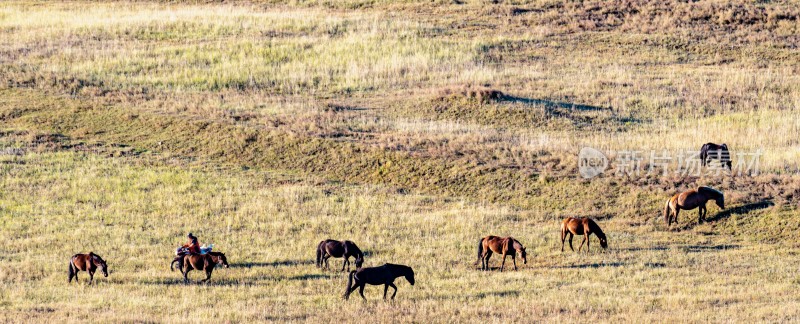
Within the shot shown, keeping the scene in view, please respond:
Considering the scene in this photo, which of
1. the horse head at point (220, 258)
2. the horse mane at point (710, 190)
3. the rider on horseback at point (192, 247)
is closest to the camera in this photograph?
the horse head at point (220, 258)

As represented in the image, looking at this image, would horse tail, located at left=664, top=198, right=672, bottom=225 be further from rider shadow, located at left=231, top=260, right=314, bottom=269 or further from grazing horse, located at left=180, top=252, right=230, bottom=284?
grazing horse, located at left=180, top=252, right=230, bottom=284

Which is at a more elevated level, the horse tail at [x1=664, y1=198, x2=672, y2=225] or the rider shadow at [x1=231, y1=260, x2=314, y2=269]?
the horse tail at [x1=664, y1=198, x2=672, y2=225]

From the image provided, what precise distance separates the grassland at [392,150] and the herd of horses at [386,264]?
0.43m

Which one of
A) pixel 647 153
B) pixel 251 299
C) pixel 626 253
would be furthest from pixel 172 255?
pixel 647 153

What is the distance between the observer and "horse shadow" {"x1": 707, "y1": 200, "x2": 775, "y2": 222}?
3328 centimetres

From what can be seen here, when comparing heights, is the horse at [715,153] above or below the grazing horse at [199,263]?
above

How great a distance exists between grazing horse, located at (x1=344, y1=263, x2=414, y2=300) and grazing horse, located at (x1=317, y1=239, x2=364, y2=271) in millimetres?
2189

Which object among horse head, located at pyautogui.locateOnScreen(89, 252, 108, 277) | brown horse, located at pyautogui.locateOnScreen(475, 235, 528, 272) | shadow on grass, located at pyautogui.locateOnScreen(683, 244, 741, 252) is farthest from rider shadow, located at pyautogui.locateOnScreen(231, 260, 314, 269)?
shadow on grass, located at pyautogui.locateOnScreen(683, 244, 741, 252)

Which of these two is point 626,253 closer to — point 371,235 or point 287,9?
point 371,235

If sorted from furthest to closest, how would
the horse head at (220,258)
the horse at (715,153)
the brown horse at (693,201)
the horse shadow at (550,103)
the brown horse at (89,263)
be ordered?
the horse shadow at (550,103)
the horse at (715,153)
the brown horse at (693,201)
the horse head at (220,258)
the brown horse at (89,263)

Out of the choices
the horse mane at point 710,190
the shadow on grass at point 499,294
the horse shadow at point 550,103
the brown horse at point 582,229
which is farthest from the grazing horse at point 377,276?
the horse shadow at point 550,103

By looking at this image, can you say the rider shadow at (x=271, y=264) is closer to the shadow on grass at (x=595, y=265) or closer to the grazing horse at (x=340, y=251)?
the grazing horse at (x=340, y=251)

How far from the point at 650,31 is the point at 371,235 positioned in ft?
104

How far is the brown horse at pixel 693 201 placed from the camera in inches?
1278
